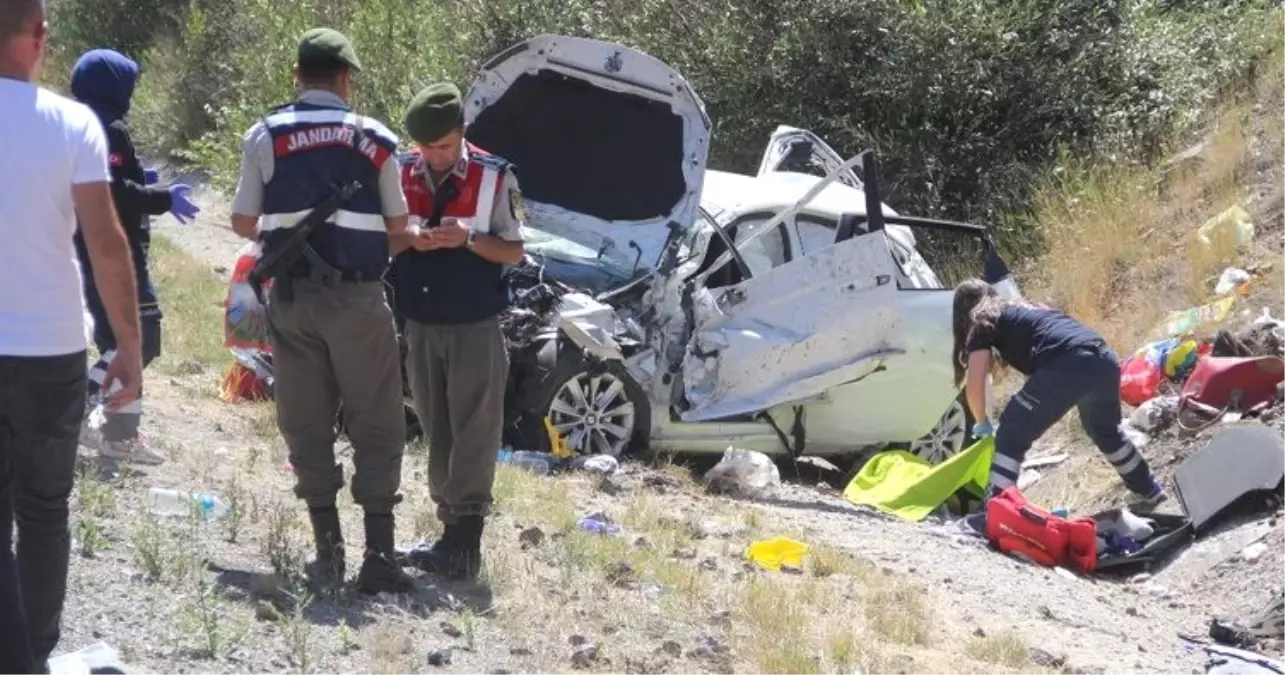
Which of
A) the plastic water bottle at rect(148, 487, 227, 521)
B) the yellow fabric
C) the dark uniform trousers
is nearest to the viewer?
the dark uniform trousers

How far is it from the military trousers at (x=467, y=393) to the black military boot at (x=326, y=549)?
1.45ft

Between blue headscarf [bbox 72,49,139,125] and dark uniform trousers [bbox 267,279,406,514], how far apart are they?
1.68 m

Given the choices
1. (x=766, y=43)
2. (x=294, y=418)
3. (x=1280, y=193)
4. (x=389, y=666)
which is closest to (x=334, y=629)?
(x=389, y=666)

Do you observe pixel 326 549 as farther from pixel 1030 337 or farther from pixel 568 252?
pixel 1030 337

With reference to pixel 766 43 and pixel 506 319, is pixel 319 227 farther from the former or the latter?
pixel 766 43

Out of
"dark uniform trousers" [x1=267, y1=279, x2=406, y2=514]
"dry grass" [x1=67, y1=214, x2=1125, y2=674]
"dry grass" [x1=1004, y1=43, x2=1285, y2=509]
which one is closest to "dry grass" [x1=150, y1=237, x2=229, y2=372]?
"dry grass" [x1=67, y1=214, x2=1125, y2=674]

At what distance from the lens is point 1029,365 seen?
344 inches

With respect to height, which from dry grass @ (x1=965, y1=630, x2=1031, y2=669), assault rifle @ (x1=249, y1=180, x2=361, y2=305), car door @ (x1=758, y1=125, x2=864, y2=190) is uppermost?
car door @ (x1=758, y1=125, x2=864, y2=190)

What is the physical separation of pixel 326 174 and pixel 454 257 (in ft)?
2.19

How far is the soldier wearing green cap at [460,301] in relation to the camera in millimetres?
5852

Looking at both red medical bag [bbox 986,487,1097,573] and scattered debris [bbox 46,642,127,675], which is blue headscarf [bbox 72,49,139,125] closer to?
scattered debris [bbox 46,642,127,675]

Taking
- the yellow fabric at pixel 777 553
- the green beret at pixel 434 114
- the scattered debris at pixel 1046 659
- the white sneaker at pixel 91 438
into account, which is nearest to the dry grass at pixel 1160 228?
the yellow fabric at pixel 777 553

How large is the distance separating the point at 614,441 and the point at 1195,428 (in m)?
3.31

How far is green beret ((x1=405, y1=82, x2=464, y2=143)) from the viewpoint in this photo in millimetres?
5727
